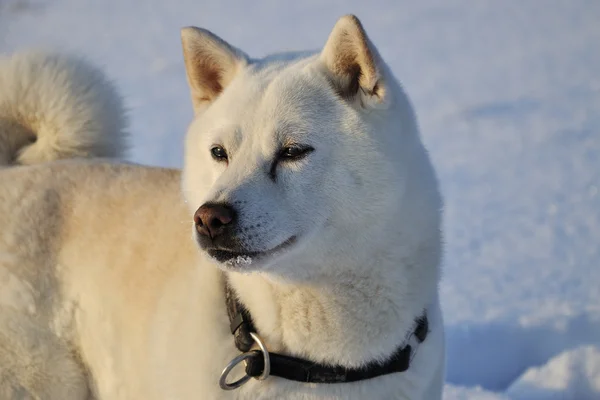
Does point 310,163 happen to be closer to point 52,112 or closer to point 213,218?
point 213,218

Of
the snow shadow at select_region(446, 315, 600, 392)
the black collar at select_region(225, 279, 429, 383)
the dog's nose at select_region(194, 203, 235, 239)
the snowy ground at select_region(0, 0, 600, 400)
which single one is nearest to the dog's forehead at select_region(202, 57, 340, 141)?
the dog's nose at select_region(194, 203, 235, 239)

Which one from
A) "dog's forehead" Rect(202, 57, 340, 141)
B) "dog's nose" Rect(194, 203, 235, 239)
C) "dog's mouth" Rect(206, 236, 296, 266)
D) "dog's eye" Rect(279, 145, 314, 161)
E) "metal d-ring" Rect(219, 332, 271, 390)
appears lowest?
"metal d-ring" Rect(219, 332, 271, 390)

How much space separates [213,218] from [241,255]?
0.12m

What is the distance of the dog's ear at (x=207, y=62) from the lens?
2.08m

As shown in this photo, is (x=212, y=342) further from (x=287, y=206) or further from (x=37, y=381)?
(x=37, y=381)

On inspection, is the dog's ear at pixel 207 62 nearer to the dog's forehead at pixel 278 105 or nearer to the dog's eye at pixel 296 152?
the dog's forehead at pixel 278 105

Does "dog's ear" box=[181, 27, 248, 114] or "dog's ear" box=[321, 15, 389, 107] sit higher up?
"dog's ear" box=[321, 15, 389, 107]

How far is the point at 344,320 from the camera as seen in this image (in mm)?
1857

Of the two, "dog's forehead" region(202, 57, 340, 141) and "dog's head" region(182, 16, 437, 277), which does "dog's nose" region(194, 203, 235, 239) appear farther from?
"dog's forehead" region(202, 57, 340, 141)

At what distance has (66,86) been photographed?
2.86 metres

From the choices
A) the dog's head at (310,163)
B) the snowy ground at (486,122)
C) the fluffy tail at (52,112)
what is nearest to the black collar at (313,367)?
the dog's head at (310,163)

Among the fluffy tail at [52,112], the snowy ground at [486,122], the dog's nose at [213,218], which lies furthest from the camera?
the snowy ground at [486,122]

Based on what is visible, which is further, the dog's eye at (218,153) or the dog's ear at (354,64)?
the dog's eye at (218,153)

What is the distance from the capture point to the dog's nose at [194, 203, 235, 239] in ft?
5.57
